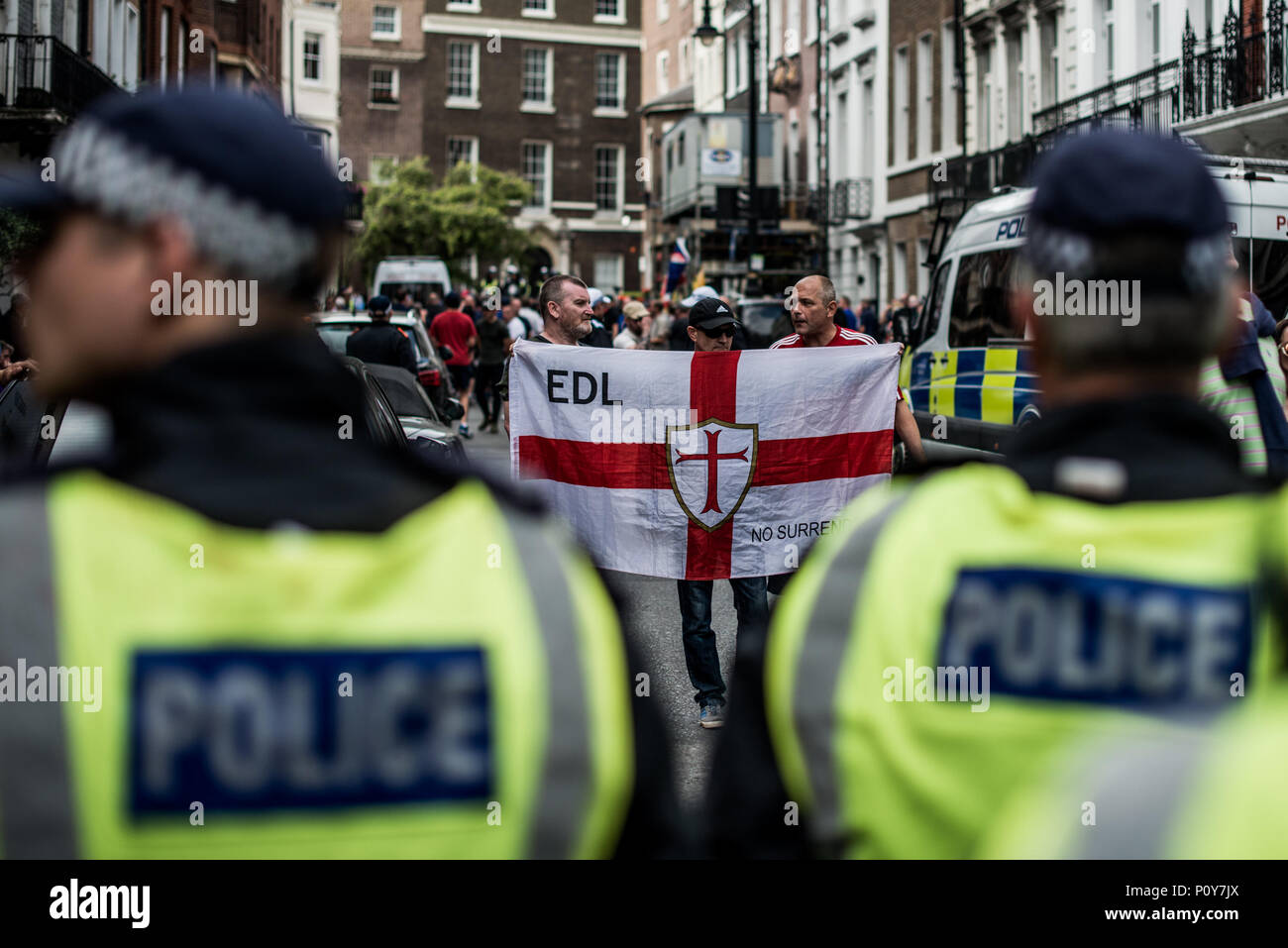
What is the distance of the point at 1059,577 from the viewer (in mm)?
1681

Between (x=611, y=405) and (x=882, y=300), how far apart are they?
33004 millimetres

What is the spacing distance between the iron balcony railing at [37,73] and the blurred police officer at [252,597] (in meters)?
22.3

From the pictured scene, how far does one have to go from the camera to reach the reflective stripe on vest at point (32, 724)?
152cm

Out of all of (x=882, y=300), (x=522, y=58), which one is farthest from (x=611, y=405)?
(x=522, y=58)

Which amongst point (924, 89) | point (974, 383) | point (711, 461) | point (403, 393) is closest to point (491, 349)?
point (974, 383)

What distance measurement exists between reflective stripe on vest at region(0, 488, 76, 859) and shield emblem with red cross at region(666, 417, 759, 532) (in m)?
5.99

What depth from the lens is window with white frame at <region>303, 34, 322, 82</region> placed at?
65.1 m

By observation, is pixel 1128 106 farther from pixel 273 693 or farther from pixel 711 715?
pixel 273 693

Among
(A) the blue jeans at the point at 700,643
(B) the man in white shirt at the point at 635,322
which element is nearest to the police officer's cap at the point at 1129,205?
(A) the blue jeans at the point at 700,643

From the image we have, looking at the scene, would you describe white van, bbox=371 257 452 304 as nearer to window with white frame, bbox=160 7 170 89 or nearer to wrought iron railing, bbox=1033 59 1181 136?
window with white frame, bbox=160 7 170 89

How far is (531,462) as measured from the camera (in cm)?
771

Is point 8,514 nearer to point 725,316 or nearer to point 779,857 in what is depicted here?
point 779,857

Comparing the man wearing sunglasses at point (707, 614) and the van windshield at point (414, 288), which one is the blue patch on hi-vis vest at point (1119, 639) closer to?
the man wearing sunglasses at point (707, 614)

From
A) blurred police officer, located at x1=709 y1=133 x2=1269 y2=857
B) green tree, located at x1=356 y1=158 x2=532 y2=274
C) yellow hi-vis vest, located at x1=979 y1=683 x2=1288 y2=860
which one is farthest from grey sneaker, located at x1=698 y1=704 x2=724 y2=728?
green tree, located at x1=356 y1=158 x2=532 y2=274
